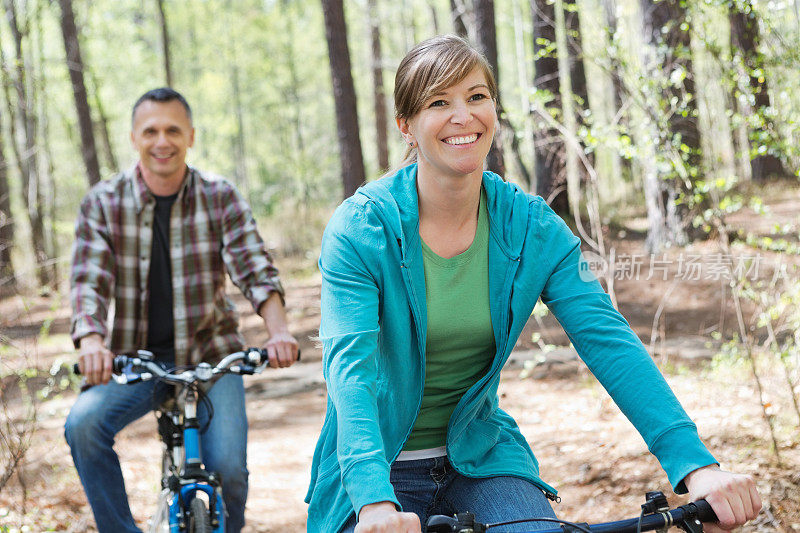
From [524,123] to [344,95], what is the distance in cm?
549

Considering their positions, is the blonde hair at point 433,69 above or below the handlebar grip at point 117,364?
above

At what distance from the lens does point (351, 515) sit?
7.32ft

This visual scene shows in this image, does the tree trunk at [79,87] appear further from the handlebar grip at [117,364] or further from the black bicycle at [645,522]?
the black bicycle at [645,522]

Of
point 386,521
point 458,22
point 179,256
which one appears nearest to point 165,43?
point 458,22

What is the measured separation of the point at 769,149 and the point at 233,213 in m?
3.83

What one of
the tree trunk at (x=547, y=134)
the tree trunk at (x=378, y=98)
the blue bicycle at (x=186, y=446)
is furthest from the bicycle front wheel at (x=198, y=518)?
the tree trunk at (x=378, y=98)

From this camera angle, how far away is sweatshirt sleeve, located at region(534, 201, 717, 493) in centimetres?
211

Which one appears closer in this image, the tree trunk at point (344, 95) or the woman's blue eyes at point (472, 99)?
the woman's blue eyes at point (472, 99)

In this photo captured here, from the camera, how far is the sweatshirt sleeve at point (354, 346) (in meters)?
1.99

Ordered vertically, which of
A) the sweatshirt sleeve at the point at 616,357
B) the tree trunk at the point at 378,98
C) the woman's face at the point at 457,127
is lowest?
the sweatshirt sleeve at the point at 616,357

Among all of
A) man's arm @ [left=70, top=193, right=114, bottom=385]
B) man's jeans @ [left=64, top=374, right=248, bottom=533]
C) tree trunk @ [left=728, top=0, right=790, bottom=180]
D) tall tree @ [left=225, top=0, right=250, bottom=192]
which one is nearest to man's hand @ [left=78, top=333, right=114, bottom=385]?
man's arm @ [left=70, top=193, right=114, bottom=385]

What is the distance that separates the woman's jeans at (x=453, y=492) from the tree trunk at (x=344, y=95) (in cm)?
1102

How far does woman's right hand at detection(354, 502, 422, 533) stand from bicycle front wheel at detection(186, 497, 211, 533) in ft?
6.25

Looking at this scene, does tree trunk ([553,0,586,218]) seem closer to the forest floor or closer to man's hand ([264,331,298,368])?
the forest floor
